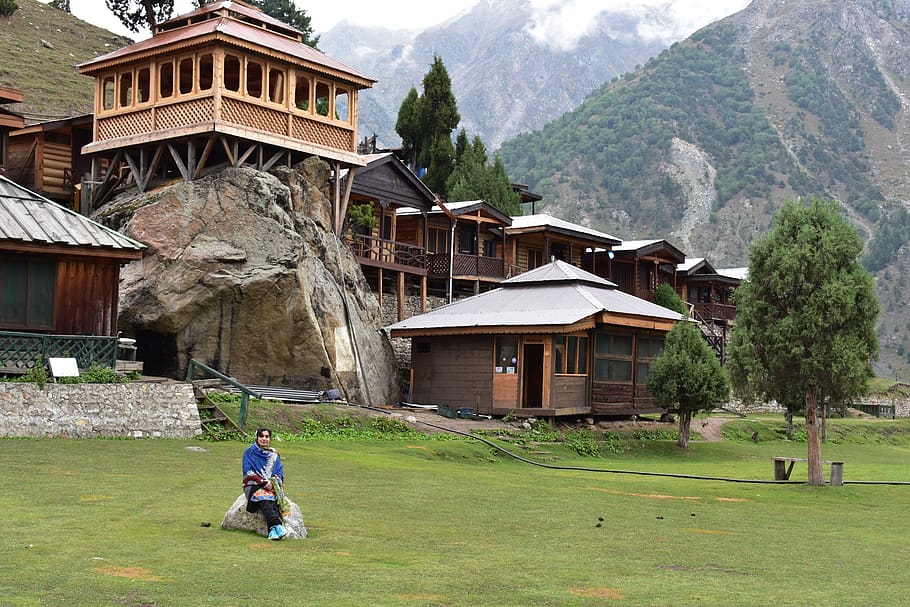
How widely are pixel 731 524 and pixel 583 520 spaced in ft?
8.71

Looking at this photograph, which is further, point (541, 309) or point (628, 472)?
point (541, 309)

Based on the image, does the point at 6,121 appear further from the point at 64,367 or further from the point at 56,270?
the point at 64,367

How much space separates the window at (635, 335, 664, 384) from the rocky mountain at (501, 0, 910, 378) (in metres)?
106

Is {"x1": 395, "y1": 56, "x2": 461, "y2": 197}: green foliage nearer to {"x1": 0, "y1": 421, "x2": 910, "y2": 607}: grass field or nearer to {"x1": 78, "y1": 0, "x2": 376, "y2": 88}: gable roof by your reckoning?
{"x1": 78, "y1": 0, "x2": 376, "y2": 88}: gable roof

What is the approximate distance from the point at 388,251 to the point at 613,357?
1233 centimetres

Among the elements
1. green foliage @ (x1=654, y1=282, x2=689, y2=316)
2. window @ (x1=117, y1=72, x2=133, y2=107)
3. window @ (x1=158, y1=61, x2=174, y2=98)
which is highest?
window @ (x1=158, y1=61, x2=174, y2=98)

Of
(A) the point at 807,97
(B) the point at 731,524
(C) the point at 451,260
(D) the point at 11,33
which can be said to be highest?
(A) the point at 807,97

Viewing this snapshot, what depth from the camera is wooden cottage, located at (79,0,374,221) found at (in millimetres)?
36156

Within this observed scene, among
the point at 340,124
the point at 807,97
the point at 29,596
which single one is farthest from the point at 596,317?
the point at 807,97

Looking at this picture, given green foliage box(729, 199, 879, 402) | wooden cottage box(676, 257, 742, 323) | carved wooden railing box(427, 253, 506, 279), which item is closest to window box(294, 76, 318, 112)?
carved wooden railing box(427, 253, 506, 279)

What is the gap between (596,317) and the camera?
37594 millimetres

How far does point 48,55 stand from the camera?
230ft

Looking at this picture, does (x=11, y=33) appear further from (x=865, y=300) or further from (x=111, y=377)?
(x=865, y=300)

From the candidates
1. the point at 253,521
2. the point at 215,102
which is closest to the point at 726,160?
the point at 215,102
